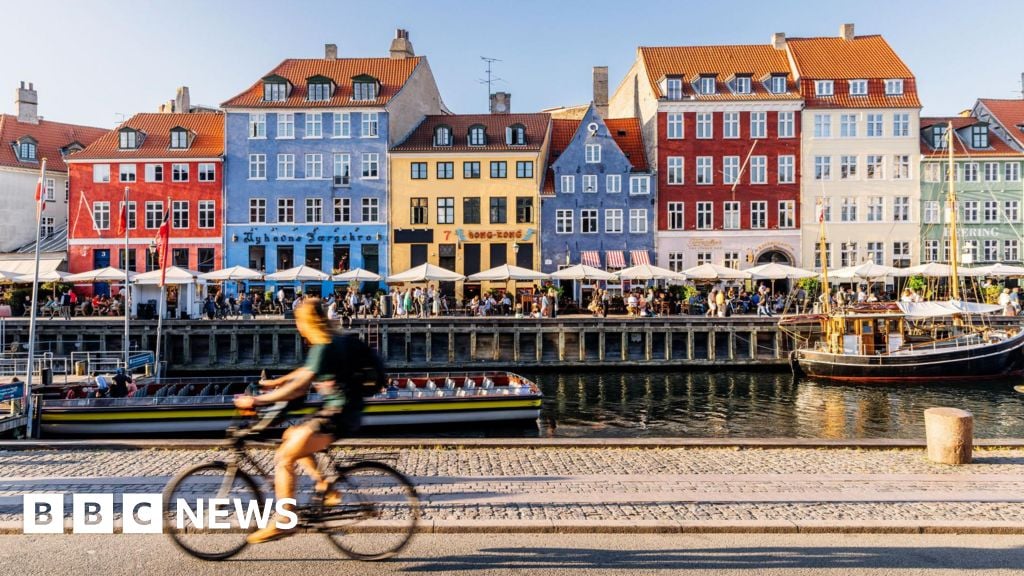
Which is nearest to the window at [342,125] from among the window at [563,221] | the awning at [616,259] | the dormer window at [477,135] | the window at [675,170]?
the dormer window at [477,135]

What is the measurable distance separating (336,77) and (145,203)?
13219 millimetres

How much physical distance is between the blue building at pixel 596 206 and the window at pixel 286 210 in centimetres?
1431

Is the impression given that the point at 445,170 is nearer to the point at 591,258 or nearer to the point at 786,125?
the point at 591,258

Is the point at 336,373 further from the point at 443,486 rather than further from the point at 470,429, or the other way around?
the point at 470,429

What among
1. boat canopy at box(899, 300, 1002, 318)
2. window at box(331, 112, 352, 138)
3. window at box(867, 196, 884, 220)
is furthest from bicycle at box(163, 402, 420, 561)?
window at box(867, 196, 884, 220)

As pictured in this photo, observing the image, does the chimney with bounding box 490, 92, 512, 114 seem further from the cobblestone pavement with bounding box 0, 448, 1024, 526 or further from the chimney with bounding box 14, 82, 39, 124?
the cobblestone pavement with bounding box 0, 448, 1024, 526

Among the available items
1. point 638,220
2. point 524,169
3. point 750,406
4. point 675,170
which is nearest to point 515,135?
point 524,169

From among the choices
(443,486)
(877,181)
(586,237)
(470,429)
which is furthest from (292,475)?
(877,181)

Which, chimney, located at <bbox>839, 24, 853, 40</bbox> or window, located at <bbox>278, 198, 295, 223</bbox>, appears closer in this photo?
window, located at <bbox>278, 198, 295, 223</bbox>

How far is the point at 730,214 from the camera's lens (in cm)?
4566

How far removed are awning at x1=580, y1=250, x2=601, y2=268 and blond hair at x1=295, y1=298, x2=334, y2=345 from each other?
38900 millimetres

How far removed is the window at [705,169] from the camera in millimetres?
45844

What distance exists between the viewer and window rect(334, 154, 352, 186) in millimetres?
45781

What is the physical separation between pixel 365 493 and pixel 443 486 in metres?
2.58
